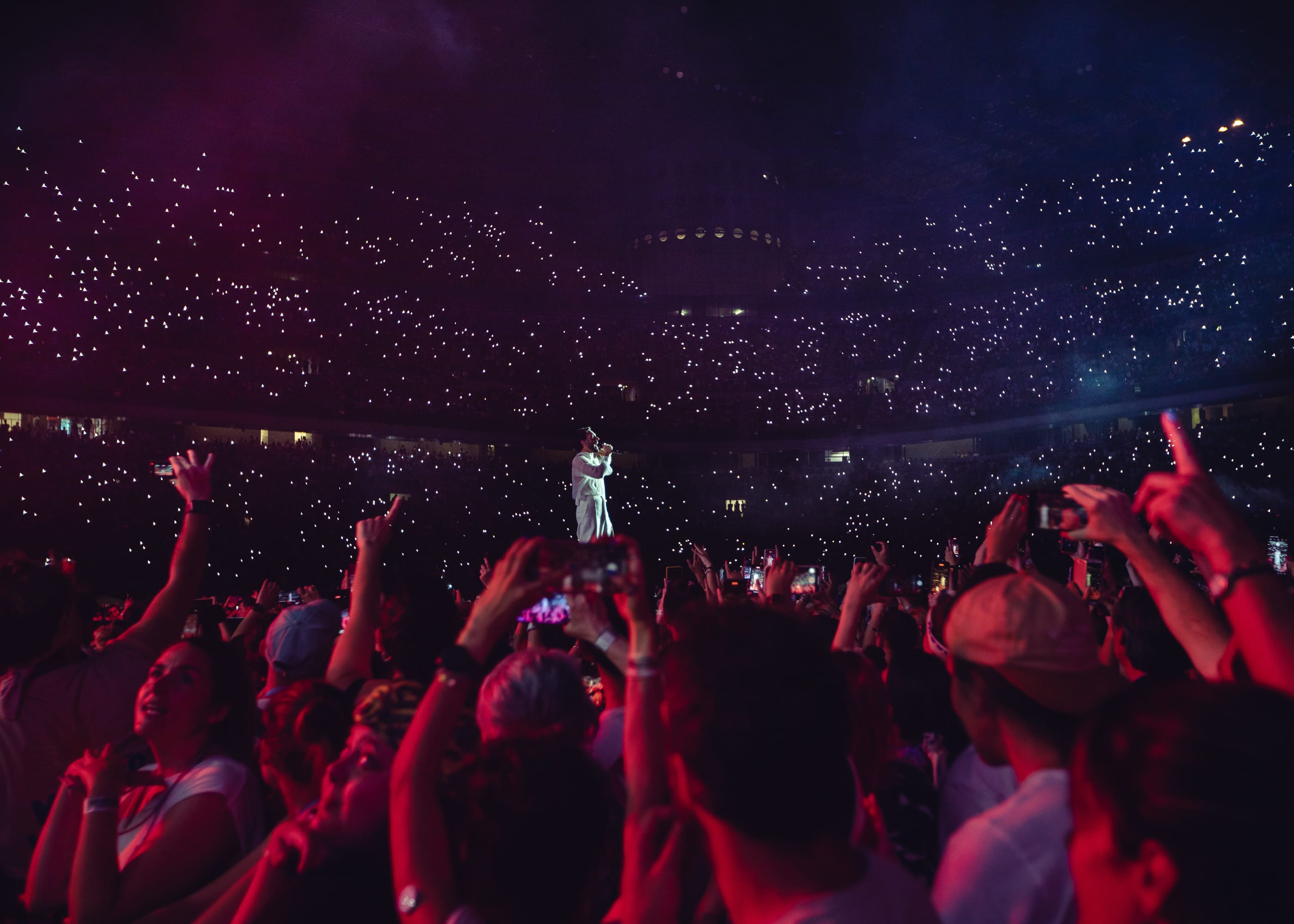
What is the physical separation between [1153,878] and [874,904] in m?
0.40

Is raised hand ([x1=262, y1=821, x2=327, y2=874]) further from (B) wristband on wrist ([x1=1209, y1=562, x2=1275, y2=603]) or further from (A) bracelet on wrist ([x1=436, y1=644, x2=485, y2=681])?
(B) wristband on wrist ([x1=1209, y1=562, x2=1275, y2=603])

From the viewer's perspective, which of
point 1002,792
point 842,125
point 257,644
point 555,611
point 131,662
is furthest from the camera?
point 842,125

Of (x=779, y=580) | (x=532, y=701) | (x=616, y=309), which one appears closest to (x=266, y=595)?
(x=779, y=580)

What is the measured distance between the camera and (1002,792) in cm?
196

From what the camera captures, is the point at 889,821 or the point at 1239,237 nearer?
the point at 889,821

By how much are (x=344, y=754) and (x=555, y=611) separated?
12.8ft

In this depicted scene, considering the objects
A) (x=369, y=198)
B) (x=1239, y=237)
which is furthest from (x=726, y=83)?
(x=1239, y=237)

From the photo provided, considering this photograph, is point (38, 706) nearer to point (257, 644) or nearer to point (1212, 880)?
point (257, 644)

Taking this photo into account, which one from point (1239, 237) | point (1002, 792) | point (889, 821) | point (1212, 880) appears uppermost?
point (1239, 237)

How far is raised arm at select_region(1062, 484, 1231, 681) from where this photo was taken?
6.75ft

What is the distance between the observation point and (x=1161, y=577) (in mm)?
2100

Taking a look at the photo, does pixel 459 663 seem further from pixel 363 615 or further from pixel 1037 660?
pixel 363 615

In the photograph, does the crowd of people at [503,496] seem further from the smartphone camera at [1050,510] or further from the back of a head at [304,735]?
the smartphone camera at [1050,510]

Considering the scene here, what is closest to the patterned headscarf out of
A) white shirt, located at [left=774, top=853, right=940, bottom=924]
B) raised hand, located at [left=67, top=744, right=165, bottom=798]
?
raised hand, located at [left=67, top=744, right=165, bottom=798]
